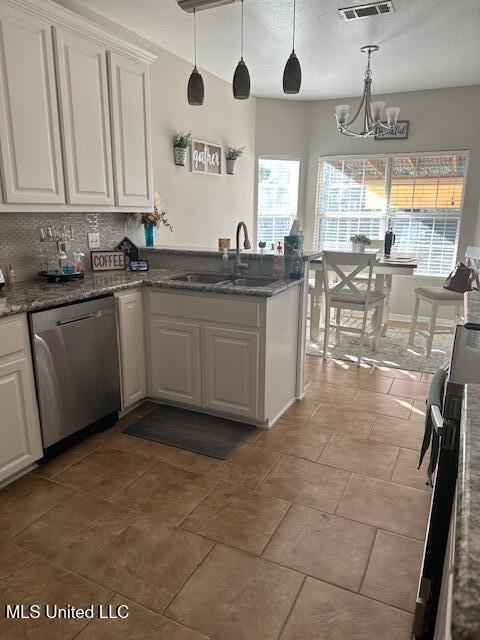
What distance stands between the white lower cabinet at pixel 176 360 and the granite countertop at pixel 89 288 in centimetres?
26

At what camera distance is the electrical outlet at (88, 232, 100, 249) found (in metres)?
3.27

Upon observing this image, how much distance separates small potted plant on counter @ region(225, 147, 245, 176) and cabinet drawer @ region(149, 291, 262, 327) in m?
2.61

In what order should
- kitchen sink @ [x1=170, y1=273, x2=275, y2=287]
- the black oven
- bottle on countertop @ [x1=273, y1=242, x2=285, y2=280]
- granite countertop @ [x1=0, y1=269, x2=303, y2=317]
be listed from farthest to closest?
kitchen sink @ [x1=170, y1=273, x2=275, y2=287] < bottle on countertop @ [x1=273, y1=242, x2=285, y2=280] < granite countertop @ [x1=0, y1=269, x2=303, y2=317] < the black oven

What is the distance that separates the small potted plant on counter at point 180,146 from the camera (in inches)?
160

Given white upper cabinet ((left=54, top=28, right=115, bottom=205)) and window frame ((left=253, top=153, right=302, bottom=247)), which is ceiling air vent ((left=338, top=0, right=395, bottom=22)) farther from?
window frame ((left=253, top=153, right=302, bottom=247))

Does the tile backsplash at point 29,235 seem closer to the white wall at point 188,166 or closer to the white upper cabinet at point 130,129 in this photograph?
the white upper cabinet at point 130,129

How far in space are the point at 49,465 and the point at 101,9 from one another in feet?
9.88

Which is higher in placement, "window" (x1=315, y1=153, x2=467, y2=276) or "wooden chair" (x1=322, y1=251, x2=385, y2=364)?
"window" (x1=315, y1=153, x2=467, y2=276)

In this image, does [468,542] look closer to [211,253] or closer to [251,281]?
[251,281]

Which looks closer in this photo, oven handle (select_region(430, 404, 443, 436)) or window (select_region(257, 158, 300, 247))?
oven handle (select_region(430, 404, 443, 436))

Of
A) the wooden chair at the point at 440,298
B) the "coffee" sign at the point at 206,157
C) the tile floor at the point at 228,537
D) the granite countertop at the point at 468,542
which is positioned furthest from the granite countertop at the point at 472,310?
→ the "coffee" sign at the point at 206,157

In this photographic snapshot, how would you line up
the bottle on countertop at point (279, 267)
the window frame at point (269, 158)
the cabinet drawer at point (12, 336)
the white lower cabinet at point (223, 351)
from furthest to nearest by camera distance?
the window frame at point (269, 158), the bottle on countertop at point (279, 267), the white lower cabinet at point (223, 351), the cabinet drawer at point (12, 336)

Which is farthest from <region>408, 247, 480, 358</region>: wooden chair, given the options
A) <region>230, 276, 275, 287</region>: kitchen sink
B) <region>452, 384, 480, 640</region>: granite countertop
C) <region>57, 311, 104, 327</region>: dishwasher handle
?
<region>452, 384, 480, 640</region>: granite countertop

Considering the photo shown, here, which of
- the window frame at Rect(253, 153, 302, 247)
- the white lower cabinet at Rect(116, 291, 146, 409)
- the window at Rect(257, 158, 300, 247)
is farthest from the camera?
the window at Rect(257, 158, 300, 247)
